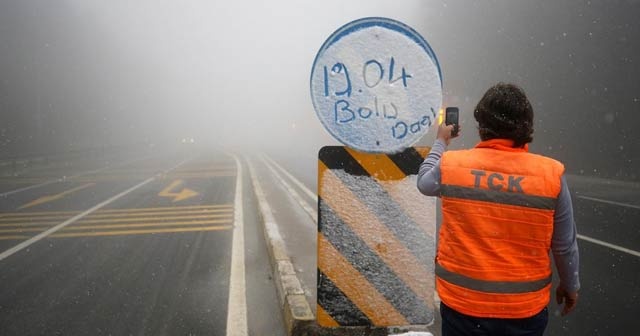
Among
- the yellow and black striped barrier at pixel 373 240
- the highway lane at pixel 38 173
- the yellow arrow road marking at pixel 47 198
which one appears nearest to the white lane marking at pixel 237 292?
the yellow and black striped barrier at pixel 373 240

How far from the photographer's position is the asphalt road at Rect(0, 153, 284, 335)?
4324 mm

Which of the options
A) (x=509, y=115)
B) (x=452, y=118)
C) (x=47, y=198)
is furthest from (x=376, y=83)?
(x=47, y=198)

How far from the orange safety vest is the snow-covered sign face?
0.38 m

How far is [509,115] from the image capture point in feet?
6.29

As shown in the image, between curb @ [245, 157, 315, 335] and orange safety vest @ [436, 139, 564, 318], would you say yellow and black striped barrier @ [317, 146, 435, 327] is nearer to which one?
orange safety vest @ [436, 139, 564, 318]

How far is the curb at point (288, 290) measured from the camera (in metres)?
3.67

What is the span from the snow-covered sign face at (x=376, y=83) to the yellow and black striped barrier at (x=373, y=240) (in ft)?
0.49

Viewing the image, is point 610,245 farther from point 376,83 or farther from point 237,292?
point 376,83

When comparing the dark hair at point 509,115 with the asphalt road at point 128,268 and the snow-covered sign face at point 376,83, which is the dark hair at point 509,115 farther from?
the asphalt road at point 128,268

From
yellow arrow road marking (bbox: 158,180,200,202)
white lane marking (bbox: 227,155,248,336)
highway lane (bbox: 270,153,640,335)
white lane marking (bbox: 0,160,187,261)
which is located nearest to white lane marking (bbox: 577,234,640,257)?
highway lane (bbox: 270,153,640,335)

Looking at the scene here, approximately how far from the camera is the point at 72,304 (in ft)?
15.6

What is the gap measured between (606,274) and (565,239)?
5038mm

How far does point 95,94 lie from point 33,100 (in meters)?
20.8

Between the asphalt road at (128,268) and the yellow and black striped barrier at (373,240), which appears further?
the asphalt road at (128,268)
